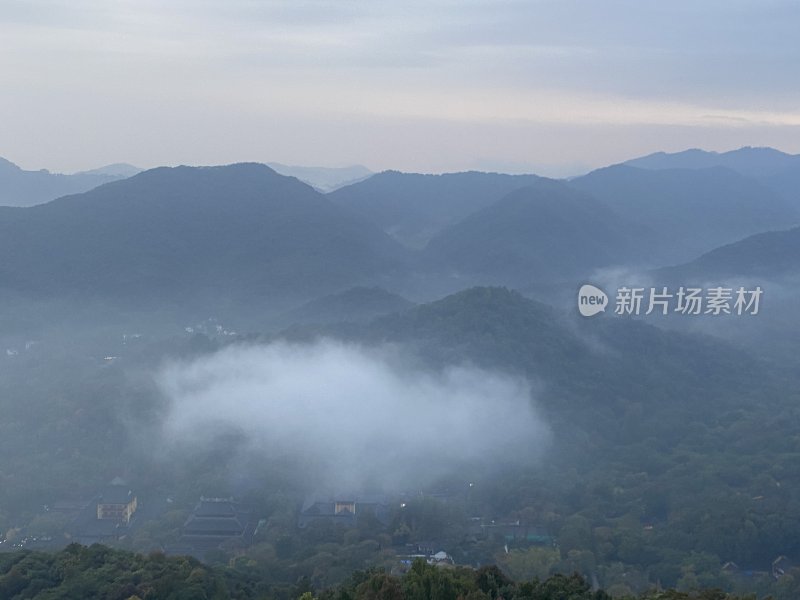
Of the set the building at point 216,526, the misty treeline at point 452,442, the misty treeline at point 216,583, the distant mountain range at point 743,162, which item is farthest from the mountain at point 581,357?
the distant mountain range at point 743,162

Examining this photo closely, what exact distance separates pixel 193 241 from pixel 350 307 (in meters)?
17.6

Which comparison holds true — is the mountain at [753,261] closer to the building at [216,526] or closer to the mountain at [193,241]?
the mountain at [193,241]

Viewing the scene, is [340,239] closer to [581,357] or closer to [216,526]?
[581,357]

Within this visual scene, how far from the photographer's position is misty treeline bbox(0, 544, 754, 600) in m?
9.86

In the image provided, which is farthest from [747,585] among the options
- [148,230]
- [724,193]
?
[724,193]

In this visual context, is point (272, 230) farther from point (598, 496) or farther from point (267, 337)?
point (598, 496)

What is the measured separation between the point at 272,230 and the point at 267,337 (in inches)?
1061

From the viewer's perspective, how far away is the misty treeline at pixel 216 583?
986 cm

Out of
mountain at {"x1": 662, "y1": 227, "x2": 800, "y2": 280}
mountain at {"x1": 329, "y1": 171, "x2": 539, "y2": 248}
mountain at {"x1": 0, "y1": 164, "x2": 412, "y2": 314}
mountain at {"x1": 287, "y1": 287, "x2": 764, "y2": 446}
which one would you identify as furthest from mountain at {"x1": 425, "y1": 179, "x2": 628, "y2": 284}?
mountain at {"x1": 287, "y1": 287, "x2": 764, "y2": 446}

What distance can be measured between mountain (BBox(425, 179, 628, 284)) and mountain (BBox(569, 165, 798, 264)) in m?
3.36

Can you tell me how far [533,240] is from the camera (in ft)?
199

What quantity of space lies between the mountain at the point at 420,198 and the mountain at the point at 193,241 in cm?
1019

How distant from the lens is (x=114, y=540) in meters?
17.9

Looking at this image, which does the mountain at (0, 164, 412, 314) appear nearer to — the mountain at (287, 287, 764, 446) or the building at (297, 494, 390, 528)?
the mountain at (287, 287, 764, 446)
